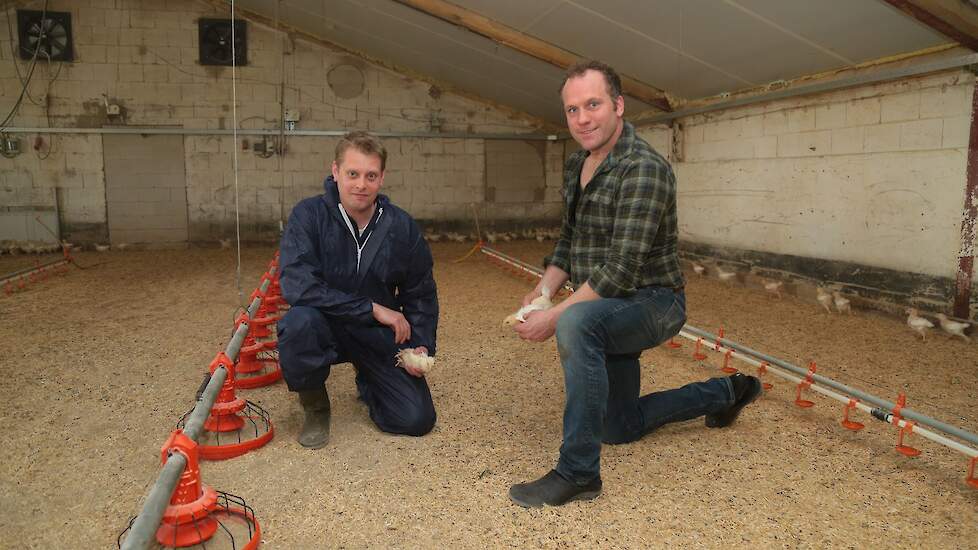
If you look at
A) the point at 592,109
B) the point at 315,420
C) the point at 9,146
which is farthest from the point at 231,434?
the point at 9,146

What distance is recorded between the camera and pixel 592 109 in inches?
70.9

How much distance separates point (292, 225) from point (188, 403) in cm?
96

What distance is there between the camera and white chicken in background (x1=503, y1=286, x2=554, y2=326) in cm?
185

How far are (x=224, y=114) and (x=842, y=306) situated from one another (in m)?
7.42

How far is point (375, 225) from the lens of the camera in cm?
229

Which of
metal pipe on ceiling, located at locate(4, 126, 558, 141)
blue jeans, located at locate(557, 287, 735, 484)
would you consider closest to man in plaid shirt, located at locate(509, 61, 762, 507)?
blue jeans, located at locate(557, 287, 735, 484)

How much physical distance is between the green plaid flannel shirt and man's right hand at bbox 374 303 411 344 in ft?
2.05

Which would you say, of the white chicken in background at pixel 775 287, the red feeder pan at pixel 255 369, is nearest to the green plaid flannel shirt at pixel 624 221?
the red feeder pan at pixel 255 369

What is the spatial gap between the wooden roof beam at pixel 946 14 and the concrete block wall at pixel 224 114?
6.15 metres

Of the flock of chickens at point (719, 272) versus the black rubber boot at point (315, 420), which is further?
the flock of chickens at point (719, 272)

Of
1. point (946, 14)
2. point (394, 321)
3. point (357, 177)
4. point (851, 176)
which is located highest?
point (946, 14)

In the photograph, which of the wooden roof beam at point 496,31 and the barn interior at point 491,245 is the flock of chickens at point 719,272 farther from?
the wooden roof beam at point 496,31

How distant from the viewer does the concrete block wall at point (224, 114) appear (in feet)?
25.8

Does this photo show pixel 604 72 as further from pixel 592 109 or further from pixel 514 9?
pixel 514 9
